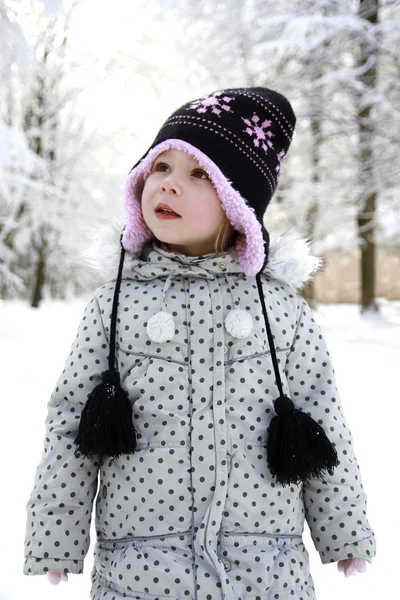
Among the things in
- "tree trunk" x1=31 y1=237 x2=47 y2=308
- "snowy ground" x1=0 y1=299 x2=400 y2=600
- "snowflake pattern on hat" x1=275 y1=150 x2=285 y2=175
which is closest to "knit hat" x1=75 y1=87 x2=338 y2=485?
"snowflake pattern on hat" x1=275 y1=150 x2=285 y2=175

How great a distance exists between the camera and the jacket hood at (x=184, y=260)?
1.63 meters

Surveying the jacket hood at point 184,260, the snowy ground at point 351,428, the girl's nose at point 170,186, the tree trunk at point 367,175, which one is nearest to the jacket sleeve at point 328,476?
the jacket hood at point 184,260

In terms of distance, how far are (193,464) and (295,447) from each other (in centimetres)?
25

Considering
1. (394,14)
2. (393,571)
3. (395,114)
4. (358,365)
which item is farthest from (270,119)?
(394,14)

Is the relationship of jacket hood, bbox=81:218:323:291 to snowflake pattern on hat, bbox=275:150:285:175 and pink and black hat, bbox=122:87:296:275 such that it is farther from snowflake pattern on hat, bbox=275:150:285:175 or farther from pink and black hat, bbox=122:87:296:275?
snowflake pattern on hat, bbox=275:150:285:175

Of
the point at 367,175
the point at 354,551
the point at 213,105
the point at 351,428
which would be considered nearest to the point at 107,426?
the point at 354,551

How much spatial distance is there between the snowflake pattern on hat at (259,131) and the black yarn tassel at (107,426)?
822 millimetres

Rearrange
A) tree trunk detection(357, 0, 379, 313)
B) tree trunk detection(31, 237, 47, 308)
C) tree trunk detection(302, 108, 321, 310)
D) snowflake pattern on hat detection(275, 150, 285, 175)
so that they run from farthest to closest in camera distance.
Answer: tree trunk detection(31, 237, 47, 308) < tree trunk detection(302, 108, 321, 310) < tree trunk detection(357, 0, 379, 313) < snowflake pattern on hat detection(275, 150, 285, 175)

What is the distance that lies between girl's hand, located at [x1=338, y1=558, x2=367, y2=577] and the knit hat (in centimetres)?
25

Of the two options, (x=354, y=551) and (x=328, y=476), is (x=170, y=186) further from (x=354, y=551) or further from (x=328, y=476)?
(x=354, y=551)

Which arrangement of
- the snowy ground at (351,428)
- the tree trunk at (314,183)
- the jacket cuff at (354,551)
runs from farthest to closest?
the tree trunk at (314,183)
the snowy ground at (351,428)
the jacket cuff at (354,551)

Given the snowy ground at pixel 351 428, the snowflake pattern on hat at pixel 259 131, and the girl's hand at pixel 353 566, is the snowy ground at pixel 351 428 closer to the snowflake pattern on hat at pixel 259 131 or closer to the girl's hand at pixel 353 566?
the girl's hand at pixel 353 566

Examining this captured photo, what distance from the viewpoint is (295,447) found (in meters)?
1.44

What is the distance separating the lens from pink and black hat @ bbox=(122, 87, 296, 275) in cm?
162
